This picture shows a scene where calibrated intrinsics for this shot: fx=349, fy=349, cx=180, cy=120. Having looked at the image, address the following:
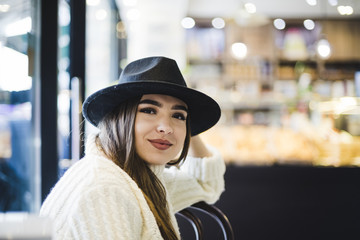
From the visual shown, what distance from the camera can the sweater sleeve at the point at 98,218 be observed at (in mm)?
826

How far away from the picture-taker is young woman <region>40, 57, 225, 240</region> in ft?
2.79

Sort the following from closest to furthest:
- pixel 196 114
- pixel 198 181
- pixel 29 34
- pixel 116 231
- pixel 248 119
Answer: pixel 116 231 → pixel 196 114 → pixel 198 181 → pixel 29 34 → pixel 248 119

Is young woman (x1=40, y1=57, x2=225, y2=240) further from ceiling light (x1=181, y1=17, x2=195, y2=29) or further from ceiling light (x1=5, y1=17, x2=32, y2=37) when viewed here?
ceiling light (x1=181, y1=17, x2=195, y2=29)

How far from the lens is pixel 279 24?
5586 millimetres

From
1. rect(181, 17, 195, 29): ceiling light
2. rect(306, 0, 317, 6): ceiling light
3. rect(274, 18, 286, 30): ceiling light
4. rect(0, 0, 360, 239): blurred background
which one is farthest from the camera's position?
rect(181, 17, 195, 29): ceiling light

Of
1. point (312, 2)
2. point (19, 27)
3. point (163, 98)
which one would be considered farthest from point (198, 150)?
point (312, 2)

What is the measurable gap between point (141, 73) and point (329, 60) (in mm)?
5002

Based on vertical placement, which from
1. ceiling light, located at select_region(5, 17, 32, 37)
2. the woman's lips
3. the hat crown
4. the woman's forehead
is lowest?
the woman's lips

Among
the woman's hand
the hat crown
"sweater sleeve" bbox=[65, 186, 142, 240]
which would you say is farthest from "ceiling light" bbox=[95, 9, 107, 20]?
"sweater sleeve" bbox=[65, 186, 142, 240]

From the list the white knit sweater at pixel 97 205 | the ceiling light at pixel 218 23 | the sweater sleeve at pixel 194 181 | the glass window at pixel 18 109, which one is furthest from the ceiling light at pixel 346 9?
the white knit sweater at pixel 97 205

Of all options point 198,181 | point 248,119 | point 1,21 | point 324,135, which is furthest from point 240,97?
point 1,21

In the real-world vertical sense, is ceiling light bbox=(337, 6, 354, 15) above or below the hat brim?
above

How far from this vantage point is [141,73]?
116 cm

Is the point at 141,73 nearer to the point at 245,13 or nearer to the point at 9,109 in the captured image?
the point at 9,109
